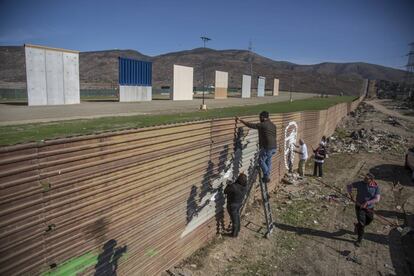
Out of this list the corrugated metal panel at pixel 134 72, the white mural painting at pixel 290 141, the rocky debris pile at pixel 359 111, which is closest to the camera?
the white mural painting at pixel 290 141

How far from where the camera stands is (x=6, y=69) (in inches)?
3182

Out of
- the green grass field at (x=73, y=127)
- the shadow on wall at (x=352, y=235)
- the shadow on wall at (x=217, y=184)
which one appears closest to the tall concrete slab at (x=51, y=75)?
the green grass field at (x=73, y=127)

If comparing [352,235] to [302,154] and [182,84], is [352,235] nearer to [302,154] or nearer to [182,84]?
[302,154]

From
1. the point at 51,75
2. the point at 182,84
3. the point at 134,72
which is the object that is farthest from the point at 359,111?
the point at 51,75

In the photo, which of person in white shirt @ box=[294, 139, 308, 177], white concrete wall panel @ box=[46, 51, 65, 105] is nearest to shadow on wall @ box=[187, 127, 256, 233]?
person in white shirt @ box=[294, 139, 308, 177]

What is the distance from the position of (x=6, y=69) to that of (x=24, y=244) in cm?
9378

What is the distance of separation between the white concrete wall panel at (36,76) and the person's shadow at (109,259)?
1606 cm

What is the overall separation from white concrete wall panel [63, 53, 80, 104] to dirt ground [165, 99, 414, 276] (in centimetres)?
1463

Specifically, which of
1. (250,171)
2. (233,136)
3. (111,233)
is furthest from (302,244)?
(111,233)

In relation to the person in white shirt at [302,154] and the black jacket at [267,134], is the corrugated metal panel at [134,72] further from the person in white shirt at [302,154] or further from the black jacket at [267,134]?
the black jacket at [267,134]

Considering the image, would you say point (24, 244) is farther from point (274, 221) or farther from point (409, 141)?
point (409, 141)

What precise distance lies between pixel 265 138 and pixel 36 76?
50.2 feet

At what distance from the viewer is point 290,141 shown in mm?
12594

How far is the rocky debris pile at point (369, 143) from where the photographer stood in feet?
64.6
